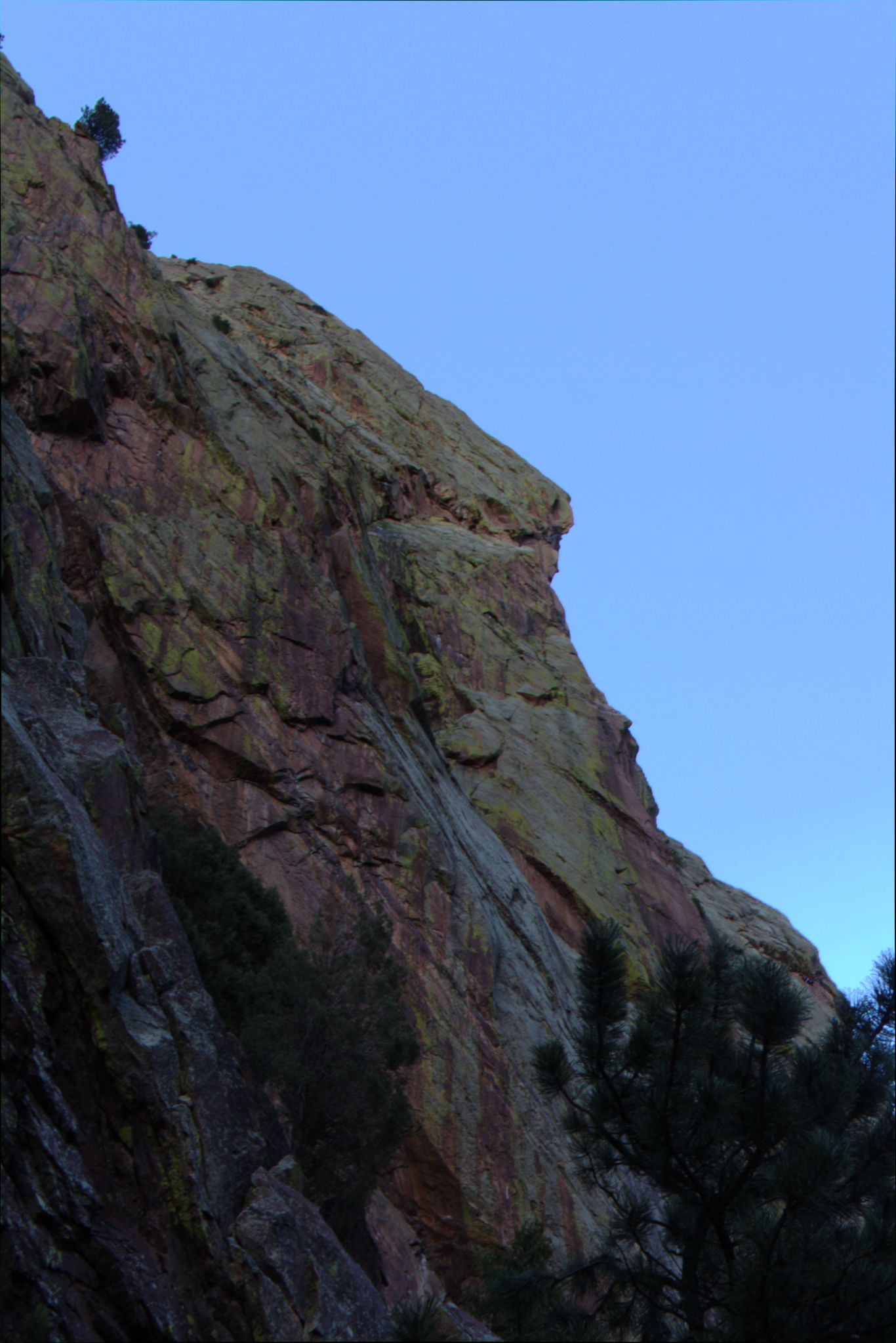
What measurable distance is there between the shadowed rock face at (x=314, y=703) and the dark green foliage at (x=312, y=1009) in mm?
1907

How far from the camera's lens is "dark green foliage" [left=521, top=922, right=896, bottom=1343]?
12.8 metres

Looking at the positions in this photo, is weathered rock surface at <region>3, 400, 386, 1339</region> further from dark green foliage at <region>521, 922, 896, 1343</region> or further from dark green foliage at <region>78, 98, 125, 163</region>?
dark green foliage at <region>78, 98, 125, 163</region>

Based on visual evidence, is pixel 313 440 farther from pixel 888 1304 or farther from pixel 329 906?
pixel 888 1304

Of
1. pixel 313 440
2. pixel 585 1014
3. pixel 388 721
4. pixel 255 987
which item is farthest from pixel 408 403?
pixel 585 1014

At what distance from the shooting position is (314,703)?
30.7 meters

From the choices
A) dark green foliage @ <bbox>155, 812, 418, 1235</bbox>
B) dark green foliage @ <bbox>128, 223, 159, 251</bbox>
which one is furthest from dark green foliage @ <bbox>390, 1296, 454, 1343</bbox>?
dark green foliage @ <bbox>128, 223, 159, 251</bbox>

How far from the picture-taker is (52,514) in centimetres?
2748

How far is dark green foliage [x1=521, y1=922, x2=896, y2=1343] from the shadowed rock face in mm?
7548

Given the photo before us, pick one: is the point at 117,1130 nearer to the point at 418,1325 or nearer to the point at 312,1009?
the point at 418,1325

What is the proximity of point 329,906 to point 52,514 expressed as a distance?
33.5 feet

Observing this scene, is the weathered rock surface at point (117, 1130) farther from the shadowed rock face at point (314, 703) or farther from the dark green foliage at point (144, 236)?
the dark green foliage at point (144, 236)

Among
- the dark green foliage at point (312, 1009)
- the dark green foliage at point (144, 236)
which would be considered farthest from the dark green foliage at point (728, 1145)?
the dark green foliage at point (144, 236)

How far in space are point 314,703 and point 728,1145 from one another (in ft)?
60.5

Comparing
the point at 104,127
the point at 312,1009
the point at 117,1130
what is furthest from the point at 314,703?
the point at 104,127
